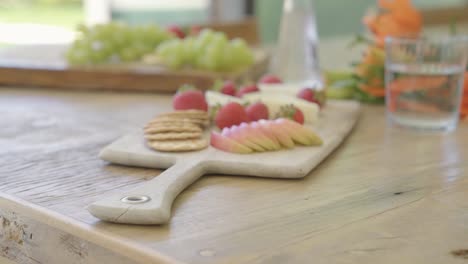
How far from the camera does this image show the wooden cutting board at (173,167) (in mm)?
746

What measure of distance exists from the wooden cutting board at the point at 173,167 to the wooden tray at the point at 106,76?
0.51 metres

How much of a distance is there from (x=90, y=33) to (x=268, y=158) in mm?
986

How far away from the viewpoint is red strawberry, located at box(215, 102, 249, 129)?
1128 mm

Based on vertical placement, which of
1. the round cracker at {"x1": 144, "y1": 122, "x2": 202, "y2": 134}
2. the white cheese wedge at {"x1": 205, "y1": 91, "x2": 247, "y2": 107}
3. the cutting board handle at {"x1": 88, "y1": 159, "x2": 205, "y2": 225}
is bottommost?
the cutting board handle at {"x1": 88, "y1": 159, "x2": 205, "y2": 225}

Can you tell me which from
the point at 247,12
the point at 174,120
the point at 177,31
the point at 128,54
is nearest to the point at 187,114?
the point at 174,120

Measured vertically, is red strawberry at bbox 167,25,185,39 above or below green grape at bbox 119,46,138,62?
above

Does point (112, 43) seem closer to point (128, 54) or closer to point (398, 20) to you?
point (128, 54)

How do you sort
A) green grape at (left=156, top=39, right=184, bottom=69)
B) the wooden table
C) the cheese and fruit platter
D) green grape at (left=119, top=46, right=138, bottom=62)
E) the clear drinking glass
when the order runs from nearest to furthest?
the wooden table < the cheese and fruit platter < the clear drinking glass < green grape at (left=156, top=39, right=184, bottom=69) < green grape at (left=119, top=46, right=138, bottom=62)

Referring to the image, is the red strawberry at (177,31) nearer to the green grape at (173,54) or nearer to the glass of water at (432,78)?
the green grape at (173,54)

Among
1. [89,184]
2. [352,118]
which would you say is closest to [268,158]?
[89,184]

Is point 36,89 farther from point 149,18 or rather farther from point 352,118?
point 149,18

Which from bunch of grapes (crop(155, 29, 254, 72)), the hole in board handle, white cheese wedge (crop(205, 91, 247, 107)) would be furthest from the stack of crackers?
bunch of grapes (crop(155, 29, 254, 72))

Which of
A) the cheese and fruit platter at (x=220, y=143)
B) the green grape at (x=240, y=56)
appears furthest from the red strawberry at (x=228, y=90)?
the green grape at (x=240, y=56)

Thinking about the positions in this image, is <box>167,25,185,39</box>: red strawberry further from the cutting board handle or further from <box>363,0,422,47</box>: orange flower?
the cutting board handle
